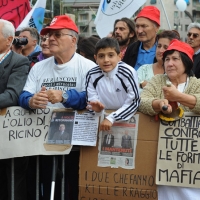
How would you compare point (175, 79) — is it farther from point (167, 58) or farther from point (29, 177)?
point (29, 177)

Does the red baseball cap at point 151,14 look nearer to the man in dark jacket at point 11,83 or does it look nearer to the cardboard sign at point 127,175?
the man in dark jacket at point 11,83

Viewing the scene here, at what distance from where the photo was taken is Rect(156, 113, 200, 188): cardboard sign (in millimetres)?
5316

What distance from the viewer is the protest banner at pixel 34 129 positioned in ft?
18.5

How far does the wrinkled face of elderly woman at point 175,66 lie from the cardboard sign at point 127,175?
1.51 ft

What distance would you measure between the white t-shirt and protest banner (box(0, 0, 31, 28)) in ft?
15.1

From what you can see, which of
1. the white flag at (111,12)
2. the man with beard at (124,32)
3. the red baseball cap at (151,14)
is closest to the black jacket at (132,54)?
the red baseball cap at (151,14)

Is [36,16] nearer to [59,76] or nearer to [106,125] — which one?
[59,76]

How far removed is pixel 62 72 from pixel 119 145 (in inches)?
37.4

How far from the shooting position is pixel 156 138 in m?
5.41

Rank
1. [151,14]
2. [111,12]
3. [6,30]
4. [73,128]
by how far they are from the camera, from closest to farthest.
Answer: [73,128], [6,30], [151,14], [111,12]

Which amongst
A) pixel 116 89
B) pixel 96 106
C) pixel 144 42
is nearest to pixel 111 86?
pixel 116 89

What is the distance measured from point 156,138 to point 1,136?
152 cm

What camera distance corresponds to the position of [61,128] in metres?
5.68

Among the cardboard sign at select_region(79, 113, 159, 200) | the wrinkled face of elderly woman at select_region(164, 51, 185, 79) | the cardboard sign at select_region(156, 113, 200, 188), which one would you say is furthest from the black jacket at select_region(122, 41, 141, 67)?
the cardboard sign at select_region(156, 113, 200, 188)
